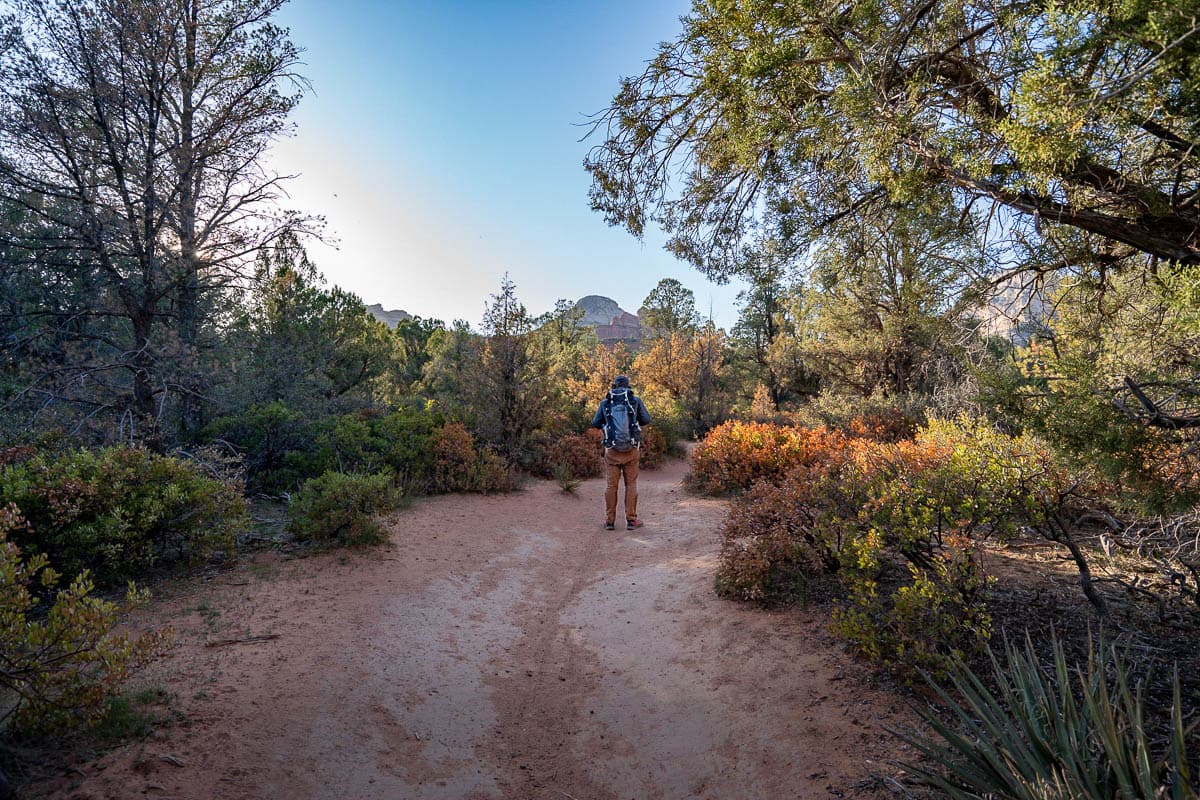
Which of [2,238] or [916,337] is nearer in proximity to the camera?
[2,238]

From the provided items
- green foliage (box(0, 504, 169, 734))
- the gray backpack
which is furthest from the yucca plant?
the gray backpack

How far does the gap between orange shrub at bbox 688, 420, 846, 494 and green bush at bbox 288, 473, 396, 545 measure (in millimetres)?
5882

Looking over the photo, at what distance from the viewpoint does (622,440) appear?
7.96m

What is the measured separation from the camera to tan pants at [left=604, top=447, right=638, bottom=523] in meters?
8.10

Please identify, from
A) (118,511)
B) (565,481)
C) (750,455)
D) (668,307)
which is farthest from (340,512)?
(668,307)

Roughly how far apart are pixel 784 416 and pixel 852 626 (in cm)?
1558

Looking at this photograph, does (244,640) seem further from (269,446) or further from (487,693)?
(269,446)

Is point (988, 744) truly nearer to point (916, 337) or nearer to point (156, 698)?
point (156, 698)

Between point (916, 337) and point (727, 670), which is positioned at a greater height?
point (916, 337)

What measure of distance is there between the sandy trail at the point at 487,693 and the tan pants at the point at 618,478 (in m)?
2.16

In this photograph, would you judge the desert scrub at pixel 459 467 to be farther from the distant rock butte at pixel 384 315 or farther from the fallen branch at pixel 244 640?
the distant rock butte at pixel 384 315

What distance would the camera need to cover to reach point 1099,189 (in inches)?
128

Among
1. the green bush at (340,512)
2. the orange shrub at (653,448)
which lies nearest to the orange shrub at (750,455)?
the orange shrub at (653,448)

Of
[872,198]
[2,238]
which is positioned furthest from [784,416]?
[2,238]
